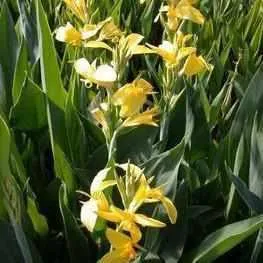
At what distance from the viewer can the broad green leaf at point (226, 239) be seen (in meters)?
0.70

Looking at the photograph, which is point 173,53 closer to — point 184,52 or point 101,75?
point 184,52

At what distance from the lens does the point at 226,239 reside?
2.36 ft

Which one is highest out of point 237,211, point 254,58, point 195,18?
point 195,18

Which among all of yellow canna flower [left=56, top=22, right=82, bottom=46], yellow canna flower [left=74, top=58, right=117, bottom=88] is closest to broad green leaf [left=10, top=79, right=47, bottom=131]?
yellow canna flower [left=56, top=22, right=82, bottom=46]

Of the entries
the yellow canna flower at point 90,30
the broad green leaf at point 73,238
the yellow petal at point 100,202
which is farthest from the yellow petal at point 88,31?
the yellow petal at point 100,202

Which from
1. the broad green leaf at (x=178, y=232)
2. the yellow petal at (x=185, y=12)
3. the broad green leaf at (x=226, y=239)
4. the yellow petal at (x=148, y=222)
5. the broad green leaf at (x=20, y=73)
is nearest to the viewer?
the yellow petal at (x=148, y=222)

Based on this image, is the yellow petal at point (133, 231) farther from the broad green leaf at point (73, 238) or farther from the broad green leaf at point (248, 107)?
the broad green leaf at point (248, 107)

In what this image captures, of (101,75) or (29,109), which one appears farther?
(29,109)

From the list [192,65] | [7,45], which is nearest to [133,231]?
[192,65]

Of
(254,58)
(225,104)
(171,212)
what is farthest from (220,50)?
(171,212)

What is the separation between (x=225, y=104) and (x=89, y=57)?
25 centimetres

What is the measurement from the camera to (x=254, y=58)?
135cm

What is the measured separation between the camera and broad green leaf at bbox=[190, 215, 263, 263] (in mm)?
700

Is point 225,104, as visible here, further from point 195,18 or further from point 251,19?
point 251,19
